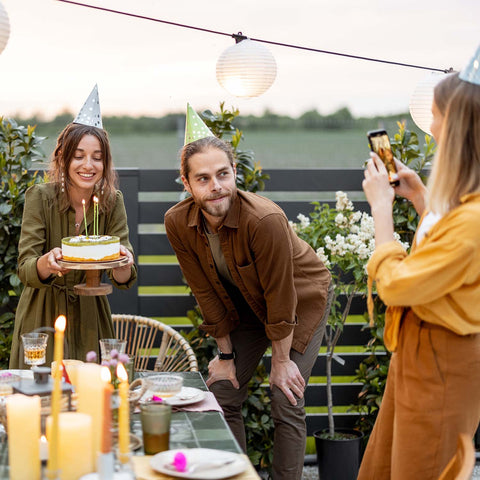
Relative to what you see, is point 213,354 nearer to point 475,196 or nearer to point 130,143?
point 475,196

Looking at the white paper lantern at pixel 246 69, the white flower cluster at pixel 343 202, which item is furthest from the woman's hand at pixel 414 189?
the white flower cluster at pixel 343 202

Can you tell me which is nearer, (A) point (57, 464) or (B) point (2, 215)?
(A) point (57, 464)

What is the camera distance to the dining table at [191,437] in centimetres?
160

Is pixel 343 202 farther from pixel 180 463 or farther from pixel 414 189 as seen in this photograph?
pixel 180 463

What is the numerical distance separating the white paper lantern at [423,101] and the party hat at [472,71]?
5.68 feet

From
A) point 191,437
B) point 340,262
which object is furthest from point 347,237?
point 191,437

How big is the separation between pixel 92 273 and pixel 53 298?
370 mm

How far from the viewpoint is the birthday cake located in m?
2.67

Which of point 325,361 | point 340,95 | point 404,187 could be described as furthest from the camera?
point 340,95

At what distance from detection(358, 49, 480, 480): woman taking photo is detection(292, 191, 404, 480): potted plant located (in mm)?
1639

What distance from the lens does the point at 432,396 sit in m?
1.89

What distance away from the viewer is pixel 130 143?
11.5 metres

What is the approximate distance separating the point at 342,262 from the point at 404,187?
1.49 m

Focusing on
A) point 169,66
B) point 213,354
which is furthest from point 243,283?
point 169,66
